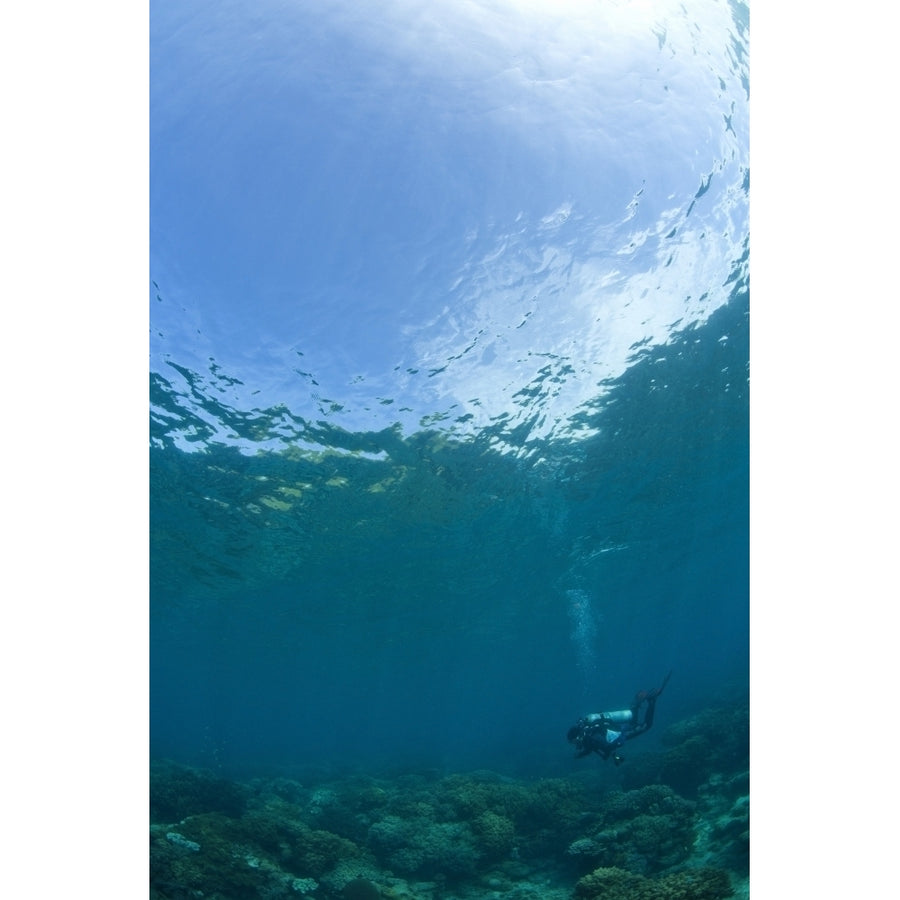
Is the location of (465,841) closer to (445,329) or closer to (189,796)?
(189,796)

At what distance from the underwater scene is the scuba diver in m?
0.07

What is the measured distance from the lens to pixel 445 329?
11.3 m

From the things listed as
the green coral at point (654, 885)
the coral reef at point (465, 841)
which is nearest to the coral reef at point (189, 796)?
the coral reef at point (465, 841)

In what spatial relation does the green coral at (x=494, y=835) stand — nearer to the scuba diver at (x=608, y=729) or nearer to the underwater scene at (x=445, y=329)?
the underwater scene at (x=445, y=329)

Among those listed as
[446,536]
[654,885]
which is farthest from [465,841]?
[446,536]

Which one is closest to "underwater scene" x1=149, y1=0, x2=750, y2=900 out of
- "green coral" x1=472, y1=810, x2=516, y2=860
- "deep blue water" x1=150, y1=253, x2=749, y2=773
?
"green coral" x1=472, y1=810, x2=516, y2=860

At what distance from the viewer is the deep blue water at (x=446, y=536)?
567 inches

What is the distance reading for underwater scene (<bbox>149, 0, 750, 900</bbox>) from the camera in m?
8.49

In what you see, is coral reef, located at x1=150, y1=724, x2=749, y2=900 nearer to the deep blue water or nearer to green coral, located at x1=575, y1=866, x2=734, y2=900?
green coral, located at x1=575, y1=866, x2=734, y2=900

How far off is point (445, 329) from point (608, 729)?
300 inches

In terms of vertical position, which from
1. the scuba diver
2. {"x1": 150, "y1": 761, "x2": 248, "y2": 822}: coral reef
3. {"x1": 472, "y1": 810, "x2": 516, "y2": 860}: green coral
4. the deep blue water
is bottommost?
{"x1": 472, "y1": 810, "x2": 516, "y2": 860}: green coral

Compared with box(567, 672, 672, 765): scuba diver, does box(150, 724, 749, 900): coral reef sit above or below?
below
